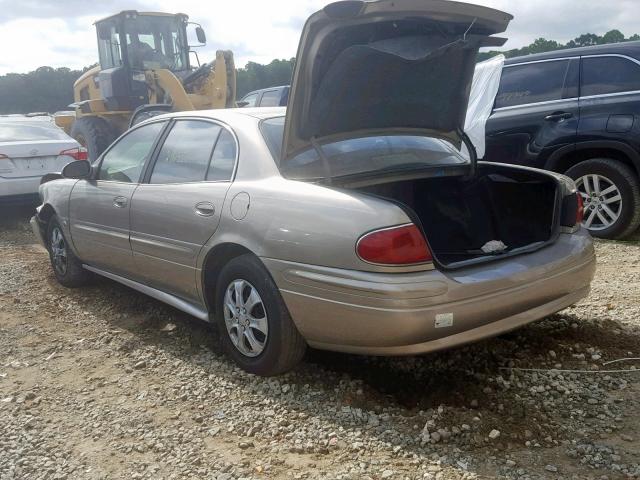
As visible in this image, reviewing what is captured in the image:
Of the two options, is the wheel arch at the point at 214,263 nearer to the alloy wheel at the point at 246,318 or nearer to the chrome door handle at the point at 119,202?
the alloy wheel at the point at 246,318

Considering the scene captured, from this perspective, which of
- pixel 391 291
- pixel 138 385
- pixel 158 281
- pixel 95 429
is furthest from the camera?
pixel 158 281

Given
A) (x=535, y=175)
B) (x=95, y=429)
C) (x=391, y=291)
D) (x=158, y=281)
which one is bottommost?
(x=95, y=429)

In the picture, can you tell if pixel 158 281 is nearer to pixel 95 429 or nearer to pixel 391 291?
pixel 95 429

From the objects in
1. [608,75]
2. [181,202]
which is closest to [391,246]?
[181,202]

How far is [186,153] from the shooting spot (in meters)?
4.22

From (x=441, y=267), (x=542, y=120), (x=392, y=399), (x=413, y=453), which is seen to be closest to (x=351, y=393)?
→ (x=392, y=399)

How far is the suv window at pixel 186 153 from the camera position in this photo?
13.3 feet

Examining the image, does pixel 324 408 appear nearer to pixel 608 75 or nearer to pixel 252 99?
pixel 608 75

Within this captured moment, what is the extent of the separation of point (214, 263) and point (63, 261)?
244 cm

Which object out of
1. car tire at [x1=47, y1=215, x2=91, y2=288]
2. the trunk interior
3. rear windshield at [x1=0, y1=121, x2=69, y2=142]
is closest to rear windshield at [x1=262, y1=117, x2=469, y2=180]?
the trunk interior

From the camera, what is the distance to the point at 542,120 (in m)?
6.64

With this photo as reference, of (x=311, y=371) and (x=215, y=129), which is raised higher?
(x=215, y=129)

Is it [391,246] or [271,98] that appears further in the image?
[271,98]

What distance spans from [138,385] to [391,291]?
5.38ft
